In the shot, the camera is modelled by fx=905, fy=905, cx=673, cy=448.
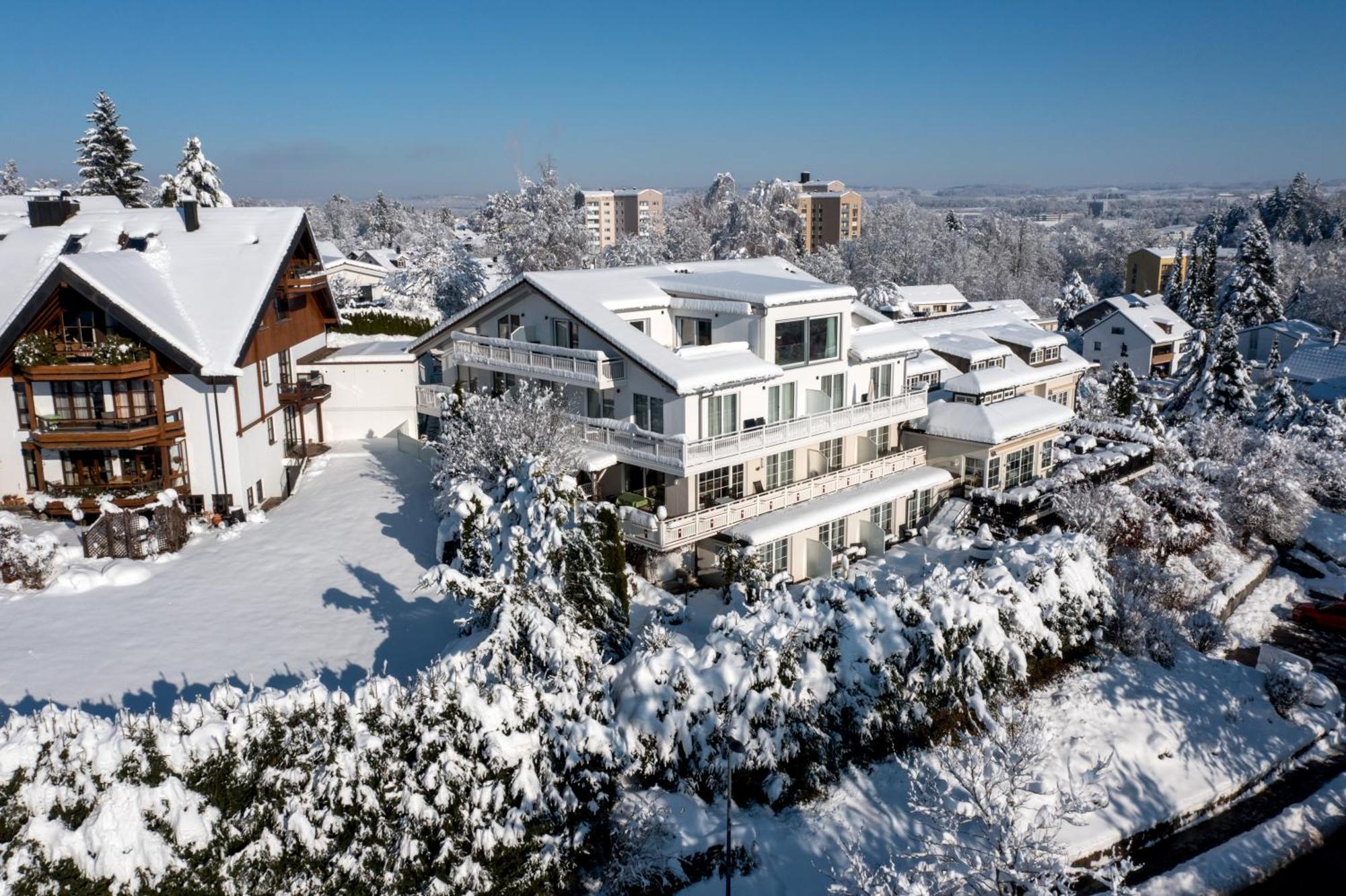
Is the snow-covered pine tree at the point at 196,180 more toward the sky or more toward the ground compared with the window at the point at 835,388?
more toward the sky

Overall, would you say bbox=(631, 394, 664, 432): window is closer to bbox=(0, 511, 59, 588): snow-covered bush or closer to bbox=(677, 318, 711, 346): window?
bbox=(677, 318, 711, 346): window

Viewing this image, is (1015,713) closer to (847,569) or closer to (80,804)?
(847,569)

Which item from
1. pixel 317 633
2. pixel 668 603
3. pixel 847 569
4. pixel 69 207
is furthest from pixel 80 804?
pixel 69 207

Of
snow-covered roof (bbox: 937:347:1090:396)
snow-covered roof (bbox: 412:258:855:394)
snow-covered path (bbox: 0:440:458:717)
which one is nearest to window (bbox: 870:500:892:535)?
snow-covered roof (bbox: 937:347:1090:396)

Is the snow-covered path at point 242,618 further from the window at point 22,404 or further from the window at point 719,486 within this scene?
the window at point 719,486

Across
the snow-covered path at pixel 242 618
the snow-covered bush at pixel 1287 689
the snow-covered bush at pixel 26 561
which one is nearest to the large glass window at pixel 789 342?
the snow-covered path at pixel 242 618

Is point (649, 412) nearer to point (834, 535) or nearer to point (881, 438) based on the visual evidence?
point (834, 535)

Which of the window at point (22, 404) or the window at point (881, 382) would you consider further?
the window at point (881, 382)
